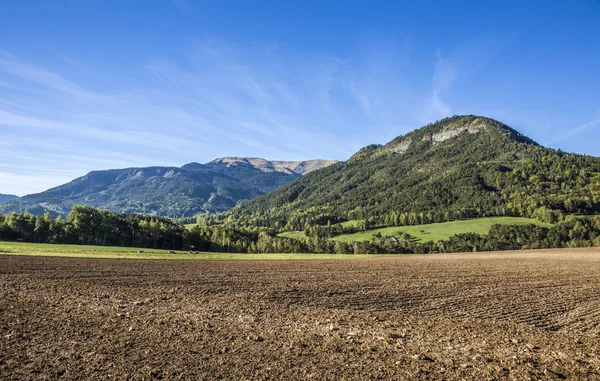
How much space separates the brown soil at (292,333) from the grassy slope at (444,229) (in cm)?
11678

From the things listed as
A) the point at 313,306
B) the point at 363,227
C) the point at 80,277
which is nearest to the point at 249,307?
the point at 313,306

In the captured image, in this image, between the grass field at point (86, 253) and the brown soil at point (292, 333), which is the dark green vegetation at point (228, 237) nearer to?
the grass field at point (86, 253)

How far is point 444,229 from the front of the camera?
472 ft

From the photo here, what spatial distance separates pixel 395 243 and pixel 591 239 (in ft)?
205

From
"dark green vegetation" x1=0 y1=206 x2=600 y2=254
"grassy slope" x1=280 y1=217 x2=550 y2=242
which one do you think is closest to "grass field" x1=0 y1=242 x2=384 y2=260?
"dark green vegetation" x1=0 y1=206 x2=600 y2=254

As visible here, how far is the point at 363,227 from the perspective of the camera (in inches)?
6555

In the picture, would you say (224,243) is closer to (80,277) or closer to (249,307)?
(80,277)

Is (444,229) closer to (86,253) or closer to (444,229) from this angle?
(444,229)

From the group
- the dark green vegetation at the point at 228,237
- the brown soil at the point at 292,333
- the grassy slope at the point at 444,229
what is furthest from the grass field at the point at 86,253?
the grassy slope at the point at 444,229

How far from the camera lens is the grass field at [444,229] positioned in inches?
5389

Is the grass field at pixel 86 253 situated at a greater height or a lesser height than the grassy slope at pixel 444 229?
lesser

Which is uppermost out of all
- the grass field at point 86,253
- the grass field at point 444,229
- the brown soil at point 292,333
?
the grass field at point 444,229

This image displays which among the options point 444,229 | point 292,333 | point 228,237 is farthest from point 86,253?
point 444,229

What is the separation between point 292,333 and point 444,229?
142251 millimetres
